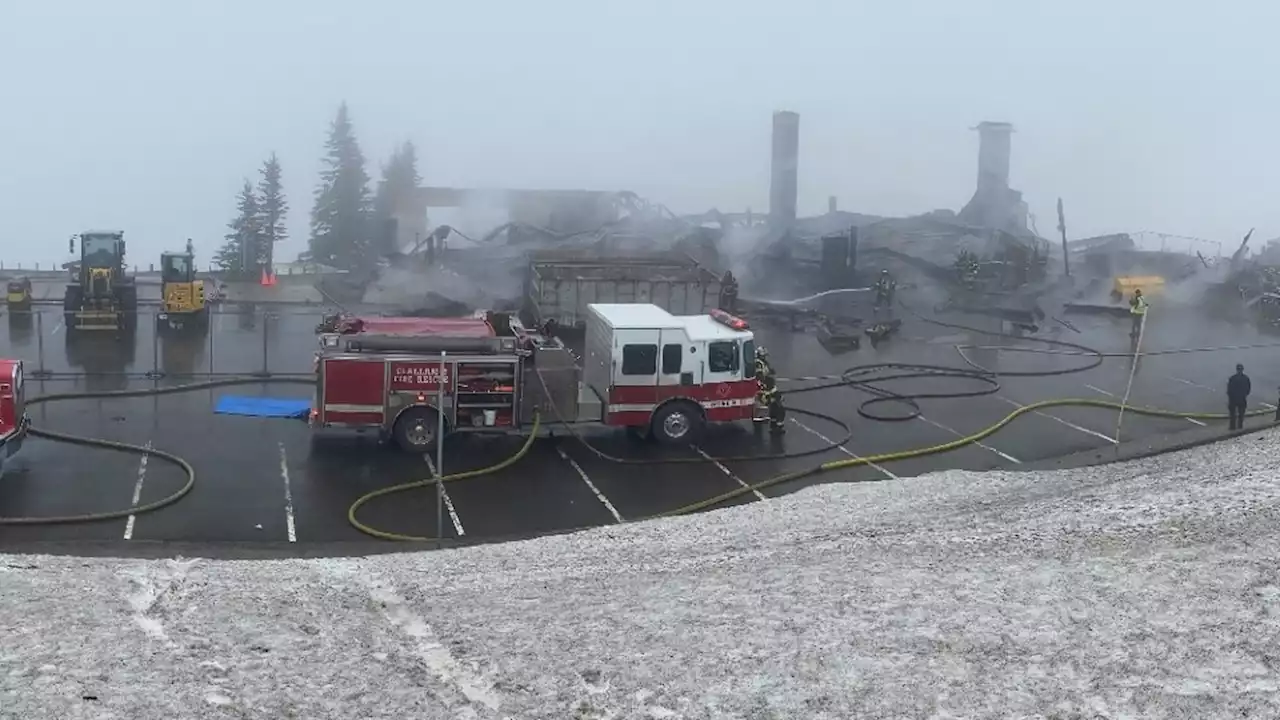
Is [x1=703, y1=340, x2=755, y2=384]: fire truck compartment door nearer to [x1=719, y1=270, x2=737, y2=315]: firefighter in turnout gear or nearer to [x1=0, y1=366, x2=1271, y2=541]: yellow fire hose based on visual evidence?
[x1=0, y1=366, x2=1271, y2=541]: yellow fire hose

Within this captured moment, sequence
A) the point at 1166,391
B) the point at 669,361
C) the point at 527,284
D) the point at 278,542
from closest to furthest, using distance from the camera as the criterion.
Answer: the point at 278,542 → the point at 669,361 → the point at 1166,391 → the point at 527,284

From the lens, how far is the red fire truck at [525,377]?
18.3 metres

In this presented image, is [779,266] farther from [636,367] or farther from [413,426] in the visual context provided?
[413,426]

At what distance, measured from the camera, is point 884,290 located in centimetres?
3622

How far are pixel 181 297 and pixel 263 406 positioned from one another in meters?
10.5

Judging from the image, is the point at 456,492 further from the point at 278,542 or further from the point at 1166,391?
the point at 1166,391

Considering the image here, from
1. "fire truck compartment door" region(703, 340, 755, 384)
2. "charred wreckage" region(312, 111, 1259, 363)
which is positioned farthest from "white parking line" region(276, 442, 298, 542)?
"charred wreckage" region(312, 111, 1259, 363)

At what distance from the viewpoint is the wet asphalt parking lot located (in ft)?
50.1

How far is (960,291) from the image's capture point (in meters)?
38.2

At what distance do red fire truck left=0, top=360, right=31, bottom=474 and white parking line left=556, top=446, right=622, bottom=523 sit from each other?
7.23 meters

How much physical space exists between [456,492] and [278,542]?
9.52ft

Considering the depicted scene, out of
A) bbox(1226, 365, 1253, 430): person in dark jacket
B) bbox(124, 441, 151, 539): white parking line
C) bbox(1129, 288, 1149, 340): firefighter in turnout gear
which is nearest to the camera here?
bbox(124, 441, 151, 539): white parking line

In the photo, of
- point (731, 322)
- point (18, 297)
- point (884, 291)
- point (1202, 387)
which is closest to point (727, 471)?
point (731, 322)

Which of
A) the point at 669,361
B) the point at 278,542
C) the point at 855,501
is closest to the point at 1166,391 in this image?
the point at 669,361
